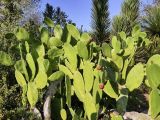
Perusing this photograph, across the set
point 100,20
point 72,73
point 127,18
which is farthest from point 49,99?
point 100,20

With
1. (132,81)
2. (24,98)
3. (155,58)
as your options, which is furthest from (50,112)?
(155,58)

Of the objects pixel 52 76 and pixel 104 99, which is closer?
pixel 52 76

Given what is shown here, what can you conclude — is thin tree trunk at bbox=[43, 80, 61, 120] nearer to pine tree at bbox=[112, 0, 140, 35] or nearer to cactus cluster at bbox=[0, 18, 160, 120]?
cactus cluster at bbox=[0, 18, 160, 120]

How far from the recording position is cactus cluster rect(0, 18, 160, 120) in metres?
4.43

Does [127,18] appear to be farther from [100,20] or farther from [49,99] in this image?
[49,99]

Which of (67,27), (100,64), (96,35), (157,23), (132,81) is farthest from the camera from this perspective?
(96,35)

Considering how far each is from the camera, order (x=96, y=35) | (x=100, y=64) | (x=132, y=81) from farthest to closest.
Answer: (x=96, y=35)
(x=100, y=64)
(x=132, y=81)

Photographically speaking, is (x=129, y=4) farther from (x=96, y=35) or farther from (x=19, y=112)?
(x=19, y=112)

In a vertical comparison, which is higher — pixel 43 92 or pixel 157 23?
pixel 157 23

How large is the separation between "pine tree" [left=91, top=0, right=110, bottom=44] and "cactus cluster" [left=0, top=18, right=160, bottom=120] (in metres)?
6.18

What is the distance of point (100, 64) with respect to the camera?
493 cm

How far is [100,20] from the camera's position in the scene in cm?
1173

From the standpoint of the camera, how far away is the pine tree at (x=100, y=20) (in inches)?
456

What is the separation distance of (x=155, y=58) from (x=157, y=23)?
6326mm
